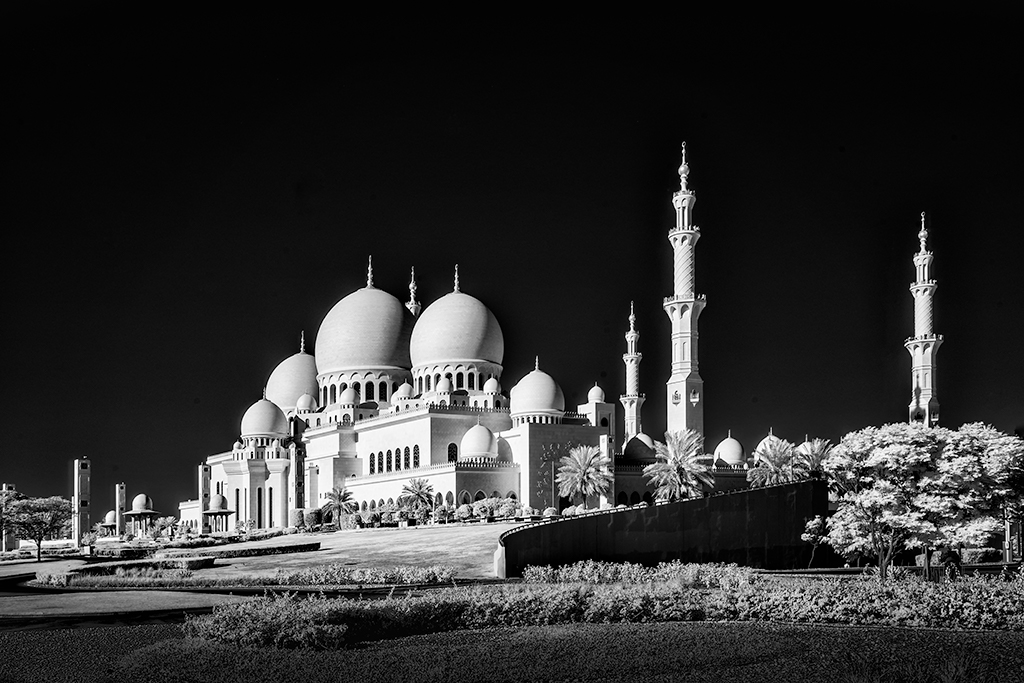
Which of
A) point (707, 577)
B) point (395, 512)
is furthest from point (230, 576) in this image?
point (395, 512)

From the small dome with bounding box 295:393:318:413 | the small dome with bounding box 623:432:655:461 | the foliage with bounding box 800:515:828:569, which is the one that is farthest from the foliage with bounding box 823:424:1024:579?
the small dome with bounding box 295:393:318:413

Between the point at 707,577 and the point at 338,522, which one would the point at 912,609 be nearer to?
the point at 707,577

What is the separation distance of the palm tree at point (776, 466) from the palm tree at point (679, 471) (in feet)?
12.4

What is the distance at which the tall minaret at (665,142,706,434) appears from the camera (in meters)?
72.1

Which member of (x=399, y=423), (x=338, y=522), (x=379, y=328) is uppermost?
(x=379, y=328)

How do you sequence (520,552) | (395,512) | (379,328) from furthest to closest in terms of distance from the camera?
(379,328), (395,512), (520,552)

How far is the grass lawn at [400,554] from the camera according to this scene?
35781 millimetres

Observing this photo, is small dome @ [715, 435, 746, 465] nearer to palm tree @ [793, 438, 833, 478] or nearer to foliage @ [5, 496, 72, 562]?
palm tree @ [793, 438, 833, 478]

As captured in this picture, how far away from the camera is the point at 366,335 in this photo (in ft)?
313

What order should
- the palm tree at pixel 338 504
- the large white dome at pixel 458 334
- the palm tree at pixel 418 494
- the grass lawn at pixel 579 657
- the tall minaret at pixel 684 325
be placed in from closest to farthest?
the grass lawn at pixel 579 657 → the tall minaret at pixel 684 325 → the palm tree at pixel 418 494 → the palm tree at pixel 338 504 → the large white dome at pixel 458 334

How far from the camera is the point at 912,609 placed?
781 inches

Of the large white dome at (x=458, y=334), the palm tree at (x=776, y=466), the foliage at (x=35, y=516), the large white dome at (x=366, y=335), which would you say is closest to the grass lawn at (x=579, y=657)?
the foliage at (x=35, y=516)

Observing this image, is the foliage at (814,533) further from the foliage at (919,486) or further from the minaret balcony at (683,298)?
the minaret balcony at (683,298)

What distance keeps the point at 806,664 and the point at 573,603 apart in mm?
4980
